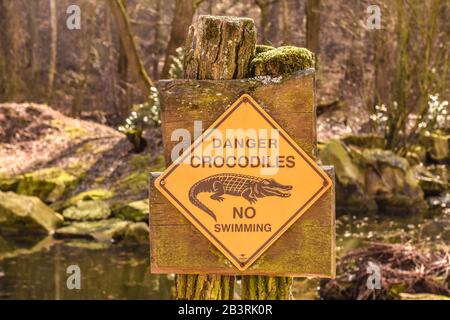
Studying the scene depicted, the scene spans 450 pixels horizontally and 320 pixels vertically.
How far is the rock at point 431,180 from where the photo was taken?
44.4 ft

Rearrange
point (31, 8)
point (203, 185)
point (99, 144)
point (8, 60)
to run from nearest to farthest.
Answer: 1. point (203, 185)
2. point (99, 144)
3. point (8, 60)
4. point (31, 8)

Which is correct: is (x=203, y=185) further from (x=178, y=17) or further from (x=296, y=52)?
(x=178, y=17)

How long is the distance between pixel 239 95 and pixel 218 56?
174mm

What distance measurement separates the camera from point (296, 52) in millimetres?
2709

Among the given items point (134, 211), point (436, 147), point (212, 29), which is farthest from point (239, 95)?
point (436, 147)

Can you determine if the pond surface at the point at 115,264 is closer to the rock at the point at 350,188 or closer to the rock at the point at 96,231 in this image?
the rock at the point at 96,231

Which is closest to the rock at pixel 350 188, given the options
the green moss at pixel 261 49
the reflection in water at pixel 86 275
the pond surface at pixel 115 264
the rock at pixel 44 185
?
the pond surface at pixel 115 264

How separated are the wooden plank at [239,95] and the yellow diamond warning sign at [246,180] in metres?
0.04

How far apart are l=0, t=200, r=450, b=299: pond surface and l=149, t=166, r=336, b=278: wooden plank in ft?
16.2

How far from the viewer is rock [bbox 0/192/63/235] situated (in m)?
11.5

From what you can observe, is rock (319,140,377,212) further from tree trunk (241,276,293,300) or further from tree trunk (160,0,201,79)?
tree trunk (241,276,293,300)

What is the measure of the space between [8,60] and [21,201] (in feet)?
35.8

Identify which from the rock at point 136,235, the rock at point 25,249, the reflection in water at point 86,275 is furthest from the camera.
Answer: the rock at point 136,235

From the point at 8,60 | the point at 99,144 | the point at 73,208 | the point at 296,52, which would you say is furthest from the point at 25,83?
the point at 296,52
